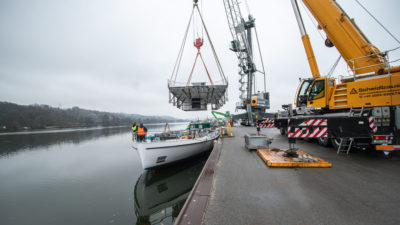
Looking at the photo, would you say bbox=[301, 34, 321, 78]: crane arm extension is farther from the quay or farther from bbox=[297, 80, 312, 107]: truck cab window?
the quay

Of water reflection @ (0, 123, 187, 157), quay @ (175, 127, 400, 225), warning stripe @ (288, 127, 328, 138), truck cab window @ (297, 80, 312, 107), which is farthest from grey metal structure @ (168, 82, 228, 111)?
water reflection @ (0, 123, 187, 157)

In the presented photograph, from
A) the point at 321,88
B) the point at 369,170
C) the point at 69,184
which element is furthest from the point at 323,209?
the point at 69,184

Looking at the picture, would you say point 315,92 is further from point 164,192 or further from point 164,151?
point 164,192

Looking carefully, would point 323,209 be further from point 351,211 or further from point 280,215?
point 280,215

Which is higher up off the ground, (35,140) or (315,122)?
(315,122)

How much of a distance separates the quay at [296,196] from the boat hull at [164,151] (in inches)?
130

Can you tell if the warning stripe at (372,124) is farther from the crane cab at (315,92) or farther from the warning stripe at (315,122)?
the crane cab at (315,92)

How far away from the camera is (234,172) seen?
3812 mm

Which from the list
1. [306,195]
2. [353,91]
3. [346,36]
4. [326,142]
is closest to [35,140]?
[306,195]

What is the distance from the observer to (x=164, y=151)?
6871 millimetres

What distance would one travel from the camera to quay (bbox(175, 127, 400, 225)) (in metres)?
2.04

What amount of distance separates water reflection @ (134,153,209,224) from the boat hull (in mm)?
855

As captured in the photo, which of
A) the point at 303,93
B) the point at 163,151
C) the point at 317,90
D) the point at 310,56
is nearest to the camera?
the point at 317,90

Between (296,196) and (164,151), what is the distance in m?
5.50
